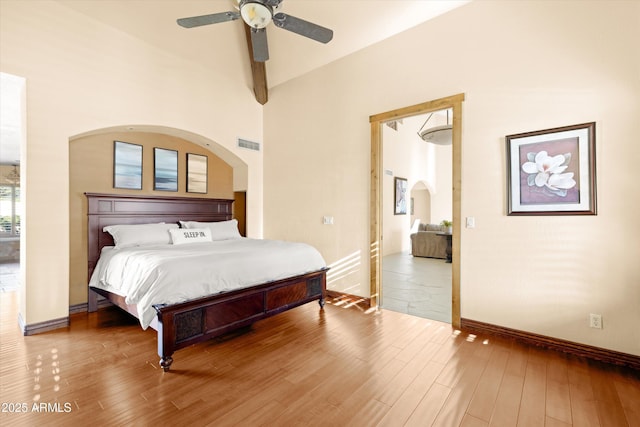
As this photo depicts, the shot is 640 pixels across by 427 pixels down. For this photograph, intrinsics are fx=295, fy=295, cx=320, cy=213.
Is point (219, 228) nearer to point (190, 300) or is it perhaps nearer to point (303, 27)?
point (190, 300)

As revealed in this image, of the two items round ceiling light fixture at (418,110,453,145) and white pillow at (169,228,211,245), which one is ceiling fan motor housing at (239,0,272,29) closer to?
white pillow at (169,228,211,245)

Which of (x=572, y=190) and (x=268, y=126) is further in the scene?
(x=268, y=126)

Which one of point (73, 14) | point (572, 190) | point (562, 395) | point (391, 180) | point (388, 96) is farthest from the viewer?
point (391, 180)

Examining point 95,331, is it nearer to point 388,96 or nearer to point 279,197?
point 279,197

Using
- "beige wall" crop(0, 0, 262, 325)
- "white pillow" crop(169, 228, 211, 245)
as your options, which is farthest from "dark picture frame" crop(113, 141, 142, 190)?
"white pillow" crop(169, 228, 211, 245)

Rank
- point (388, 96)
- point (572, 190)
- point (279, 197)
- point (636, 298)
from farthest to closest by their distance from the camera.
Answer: point (279, 197)
point (388, 96)
point (572, 190)
point (636, 298)

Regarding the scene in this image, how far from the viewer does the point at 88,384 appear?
208cm

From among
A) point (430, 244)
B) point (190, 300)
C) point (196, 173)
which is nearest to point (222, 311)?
point (190, 300)

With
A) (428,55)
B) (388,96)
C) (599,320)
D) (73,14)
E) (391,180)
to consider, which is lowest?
(599,320)

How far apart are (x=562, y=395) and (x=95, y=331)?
161 inches

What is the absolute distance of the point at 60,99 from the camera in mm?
3158

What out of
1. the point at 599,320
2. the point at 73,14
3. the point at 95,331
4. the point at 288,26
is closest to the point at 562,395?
the point at 599,320

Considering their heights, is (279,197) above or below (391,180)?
below

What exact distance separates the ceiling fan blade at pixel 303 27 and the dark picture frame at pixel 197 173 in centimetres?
286
